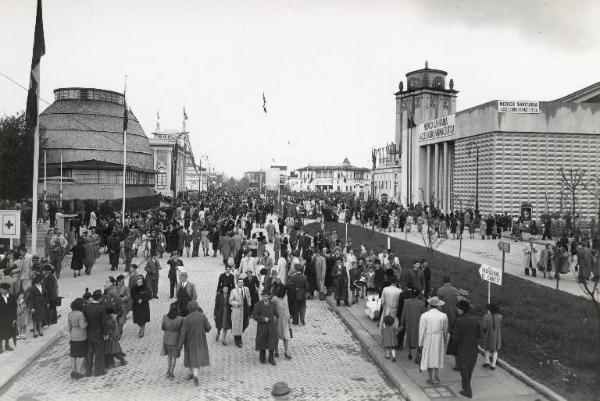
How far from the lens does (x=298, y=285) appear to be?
41.9ft

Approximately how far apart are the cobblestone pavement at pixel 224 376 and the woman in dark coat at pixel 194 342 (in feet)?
1.22

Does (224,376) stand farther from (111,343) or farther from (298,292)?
(298,292)

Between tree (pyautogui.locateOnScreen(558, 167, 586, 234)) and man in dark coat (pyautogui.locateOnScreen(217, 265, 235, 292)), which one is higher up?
tree (pyautogui.locateOnScreen(558, 167, 586, 234))

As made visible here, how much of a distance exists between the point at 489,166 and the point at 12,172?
34671 millimetres

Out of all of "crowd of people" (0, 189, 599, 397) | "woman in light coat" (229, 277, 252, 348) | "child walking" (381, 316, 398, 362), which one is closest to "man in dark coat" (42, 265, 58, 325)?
"crowd of people" (0, 189, 599, 397)

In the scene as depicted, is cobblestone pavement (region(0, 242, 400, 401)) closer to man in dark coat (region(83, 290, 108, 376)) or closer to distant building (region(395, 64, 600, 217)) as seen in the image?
man in dark coat (region(83, 290, 108, 376))

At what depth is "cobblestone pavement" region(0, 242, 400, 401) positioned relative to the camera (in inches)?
335

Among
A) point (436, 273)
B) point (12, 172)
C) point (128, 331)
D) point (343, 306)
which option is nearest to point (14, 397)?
point (128, 331)

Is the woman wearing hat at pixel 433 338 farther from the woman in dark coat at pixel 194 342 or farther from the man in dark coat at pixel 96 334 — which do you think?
the man in dark coat at pixel 96 334

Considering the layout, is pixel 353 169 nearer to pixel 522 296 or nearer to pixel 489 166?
pixel 489 166

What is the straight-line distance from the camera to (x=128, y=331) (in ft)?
40.2

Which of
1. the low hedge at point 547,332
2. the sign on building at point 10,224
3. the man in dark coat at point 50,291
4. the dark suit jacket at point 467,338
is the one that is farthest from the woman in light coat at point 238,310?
the sign on building at point 10,224

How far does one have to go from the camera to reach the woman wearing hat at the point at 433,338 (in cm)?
874

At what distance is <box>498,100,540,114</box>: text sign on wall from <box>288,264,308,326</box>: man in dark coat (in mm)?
32662
